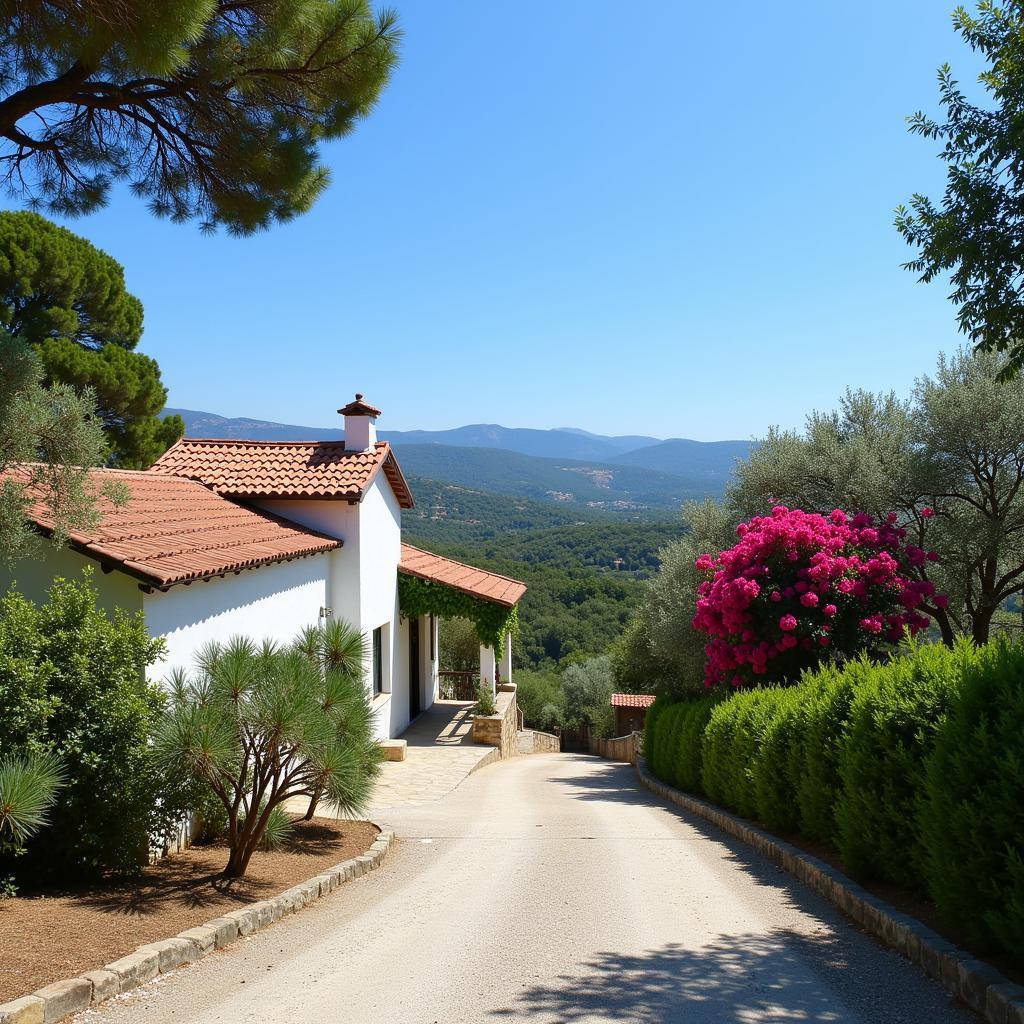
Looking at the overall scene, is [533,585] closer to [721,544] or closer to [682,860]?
[721,544]

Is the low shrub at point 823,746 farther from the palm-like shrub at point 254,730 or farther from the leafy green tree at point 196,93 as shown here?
the leafy green tree at point 196,93

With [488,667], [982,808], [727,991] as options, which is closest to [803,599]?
[982,808]

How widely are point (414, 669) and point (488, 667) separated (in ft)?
8.37

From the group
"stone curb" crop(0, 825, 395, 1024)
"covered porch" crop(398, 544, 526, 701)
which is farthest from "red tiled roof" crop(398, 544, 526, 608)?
"stone curb" crop(0, 825, 395, 1024)

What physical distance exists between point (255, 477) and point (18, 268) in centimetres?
1186

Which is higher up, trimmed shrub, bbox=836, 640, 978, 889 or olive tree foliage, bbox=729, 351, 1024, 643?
olive tree foliage, bbox=729, 351, 1024, 643

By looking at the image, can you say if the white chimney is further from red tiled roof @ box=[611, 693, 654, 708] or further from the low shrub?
red tiled roof @ box=[611, 693, 654, 708]

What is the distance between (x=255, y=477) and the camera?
1571 centimetres

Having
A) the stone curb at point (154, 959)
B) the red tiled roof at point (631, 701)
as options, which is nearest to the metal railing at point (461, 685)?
the red tiled roof at point (631, 701)

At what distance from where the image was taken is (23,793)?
504 centimetres

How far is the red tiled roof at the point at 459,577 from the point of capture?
61.0ft

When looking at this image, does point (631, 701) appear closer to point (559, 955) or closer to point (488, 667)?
point (488, 667)

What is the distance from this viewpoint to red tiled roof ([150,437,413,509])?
49.7ft

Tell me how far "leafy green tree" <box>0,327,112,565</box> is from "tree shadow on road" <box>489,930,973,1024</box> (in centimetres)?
447
